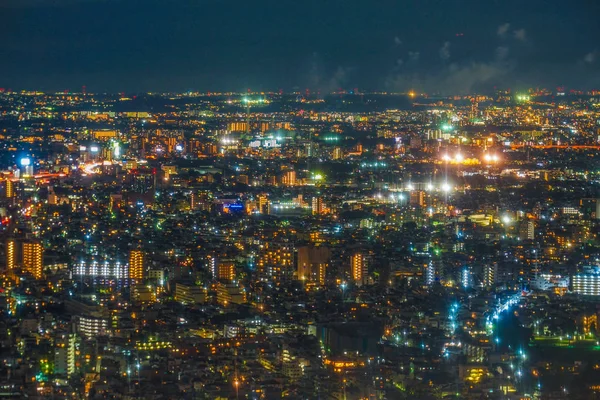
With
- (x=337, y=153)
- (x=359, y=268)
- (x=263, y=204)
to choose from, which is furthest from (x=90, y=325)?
(x=337, y=153)

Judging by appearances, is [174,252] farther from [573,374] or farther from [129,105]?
[129,105]

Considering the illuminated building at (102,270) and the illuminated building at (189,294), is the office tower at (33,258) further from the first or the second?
the illuminated building at (189,294)

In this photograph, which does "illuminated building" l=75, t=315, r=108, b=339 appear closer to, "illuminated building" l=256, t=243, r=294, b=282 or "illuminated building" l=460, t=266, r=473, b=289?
"illuminated building" l=256, t=243, r=294, b=282

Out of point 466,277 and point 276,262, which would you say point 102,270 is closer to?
point 276,262

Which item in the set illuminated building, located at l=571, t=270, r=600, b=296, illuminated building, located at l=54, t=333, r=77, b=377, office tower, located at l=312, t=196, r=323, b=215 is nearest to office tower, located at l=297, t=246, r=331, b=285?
illuminated building, located at l=571, t=270, r=600, b=296

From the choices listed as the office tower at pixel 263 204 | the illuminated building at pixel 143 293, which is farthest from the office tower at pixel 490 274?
the office tower at pixel 263 204
